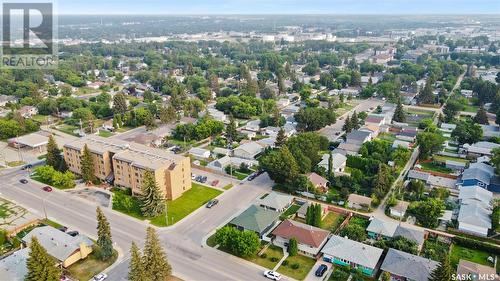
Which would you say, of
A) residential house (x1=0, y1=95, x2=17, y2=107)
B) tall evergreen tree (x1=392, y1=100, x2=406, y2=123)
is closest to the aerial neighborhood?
tall evergreen tree (x1=392, y1=100, x2=406, y2=123)

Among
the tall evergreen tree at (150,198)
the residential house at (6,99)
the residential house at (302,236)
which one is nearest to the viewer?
the residential house at (302,236)

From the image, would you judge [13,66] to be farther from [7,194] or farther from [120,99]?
[7,194]

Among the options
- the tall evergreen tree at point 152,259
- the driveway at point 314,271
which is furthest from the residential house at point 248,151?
the tall evergreen tree at point 152,259

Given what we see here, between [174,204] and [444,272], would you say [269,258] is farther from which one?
[174,204]

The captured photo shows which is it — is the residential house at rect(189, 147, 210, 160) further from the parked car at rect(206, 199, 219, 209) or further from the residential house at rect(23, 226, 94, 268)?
the residential house at rect(23, 226, 94, 268)

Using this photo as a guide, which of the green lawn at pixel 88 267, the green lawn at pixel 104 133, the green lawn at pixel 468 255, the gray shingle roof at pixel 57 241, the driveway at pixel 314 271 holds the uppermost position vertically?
the green lawn at pixel 104 133

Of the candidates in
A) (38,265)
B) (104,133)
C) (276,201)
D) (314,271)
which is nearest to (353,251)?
(314,271)

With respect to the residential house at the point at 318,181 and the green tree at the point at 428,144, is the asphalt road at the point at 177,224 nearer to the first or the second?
the residential house at the point at 318,181
